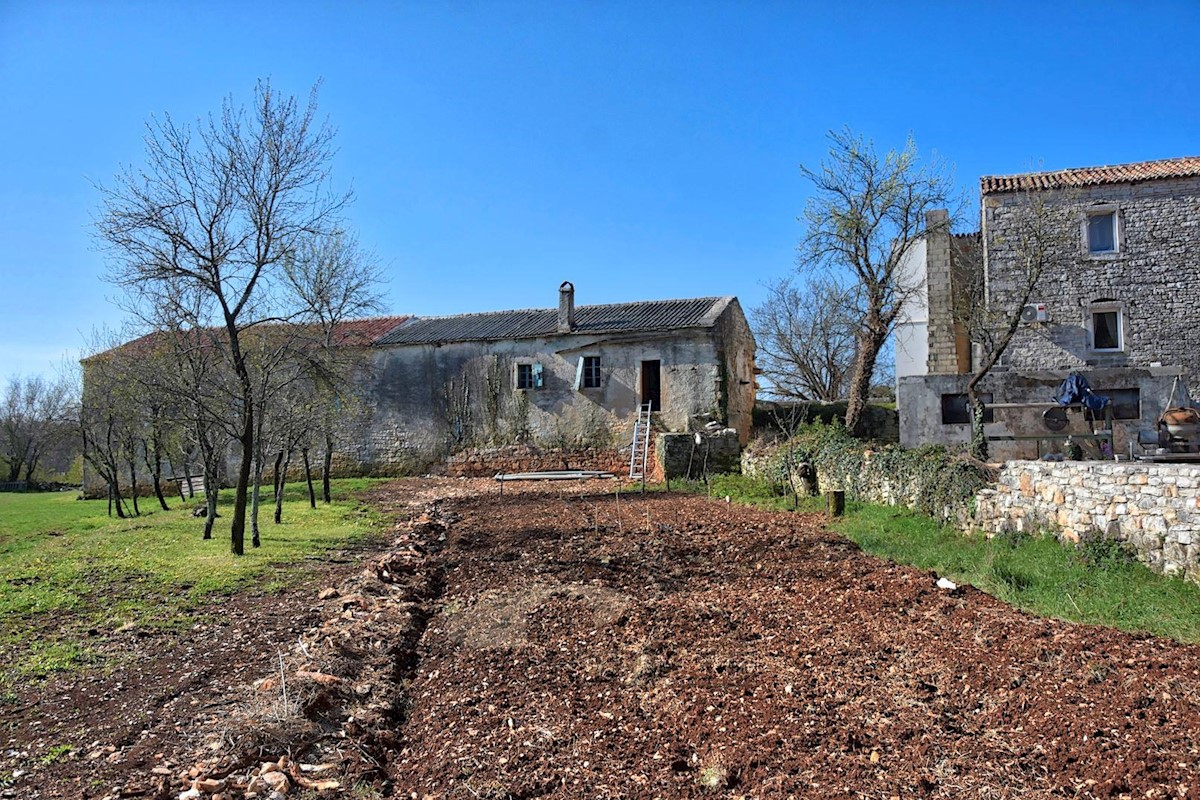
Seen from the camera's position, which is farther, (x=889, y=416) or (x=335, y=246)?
(x=889, y=416)

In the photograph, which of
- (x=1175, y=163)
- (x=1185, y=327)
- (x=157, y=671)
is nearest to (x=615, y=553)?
(x=157, y=671)

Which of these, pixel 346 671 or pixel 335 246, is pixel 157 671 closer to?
pixel 346 671

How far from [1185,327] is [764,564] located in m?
18.3

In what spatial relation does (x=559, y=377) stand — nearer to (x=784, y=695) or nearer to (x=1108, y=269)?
(x=1108, y=269)

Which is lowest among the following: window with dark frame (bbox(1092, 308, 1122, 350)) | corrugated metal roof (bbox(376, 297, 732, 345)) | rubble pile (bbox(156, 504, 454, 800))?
rubble pile (bbox(156, 504, 454, 800))

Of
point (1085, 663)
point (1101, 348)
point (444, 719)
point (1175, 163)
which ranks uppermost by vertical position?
point (1175, 163)

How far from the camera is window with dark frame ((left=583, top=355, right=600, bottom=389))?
24078 mm

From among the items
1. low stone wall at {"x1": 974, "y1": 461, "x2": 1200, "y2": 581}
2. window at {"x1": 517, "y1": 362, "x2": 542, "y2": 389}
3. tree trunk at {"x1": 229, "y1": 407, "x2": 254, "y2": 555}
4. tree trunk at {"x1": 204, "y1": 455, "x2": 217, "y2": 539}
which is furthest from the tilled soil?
window at {"x1": 517, "y1": 362, "x2": 542, "y2": 389}

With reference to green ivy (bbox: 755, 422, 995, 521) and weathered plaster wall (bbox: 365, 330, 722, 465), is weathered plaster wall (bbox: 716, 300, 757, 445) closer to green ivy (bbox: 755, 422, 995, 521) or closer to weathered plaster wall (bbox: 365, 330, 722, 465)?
weathered plaster wall (bbox: 365, 330, 722, 465)

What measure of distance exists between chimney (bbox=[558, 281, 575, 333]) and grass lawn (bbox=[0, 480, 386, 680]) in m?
9.55

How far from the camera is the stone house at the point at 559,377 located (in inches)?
910

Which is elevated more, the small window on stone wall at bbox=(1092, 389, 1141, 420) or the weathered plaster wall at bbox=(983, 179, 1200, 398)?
the weathered plaster wall at bbox=(983, 179, 1200, 398)

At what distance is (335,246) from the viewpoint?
2106 centimetres

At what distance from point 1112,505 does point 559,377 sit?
1817 cm
